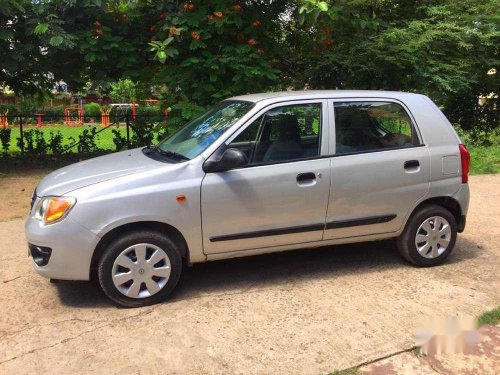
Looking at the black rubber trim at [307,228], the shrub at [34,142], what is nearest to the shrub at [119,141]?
the shrub at [34,142]

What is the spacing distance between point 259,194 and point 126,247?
1157 millimetres

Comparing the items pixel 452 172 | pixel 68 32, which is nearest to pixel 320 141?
pixel 452 172

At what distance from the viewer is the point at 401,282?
471 cm

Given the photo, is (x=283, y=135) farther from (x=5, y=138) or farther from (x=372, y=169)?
(x=5, y=138)

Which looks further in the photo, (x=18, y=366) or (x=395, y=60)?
(x=395, y=60)

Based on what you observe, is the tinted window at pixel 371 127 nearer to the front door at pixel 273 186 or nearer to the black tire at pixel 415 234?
the front door at pixel 273 186

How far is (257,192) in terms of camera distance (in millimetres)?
4340

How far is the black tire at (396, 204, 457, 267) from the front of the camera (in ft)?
16.3

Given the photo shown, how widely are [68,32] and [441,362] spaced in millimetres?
8142

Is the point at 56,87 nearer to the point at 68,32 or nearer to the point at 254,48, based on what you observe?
the point at 68,32

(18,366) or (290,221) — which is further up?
(290,221)

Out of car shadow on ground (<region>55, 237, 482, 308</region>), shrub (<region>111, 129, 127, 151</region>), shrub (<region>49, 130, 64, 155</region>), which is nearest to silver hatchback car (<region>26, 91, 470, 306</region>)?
car shadow on ground (<region>55, 237, 482, 308</region>)

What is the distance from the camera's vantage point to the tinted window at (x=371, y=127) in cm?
476

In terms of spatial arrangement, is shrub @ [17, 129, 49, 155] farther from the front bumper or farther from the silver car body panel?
the front bumper
